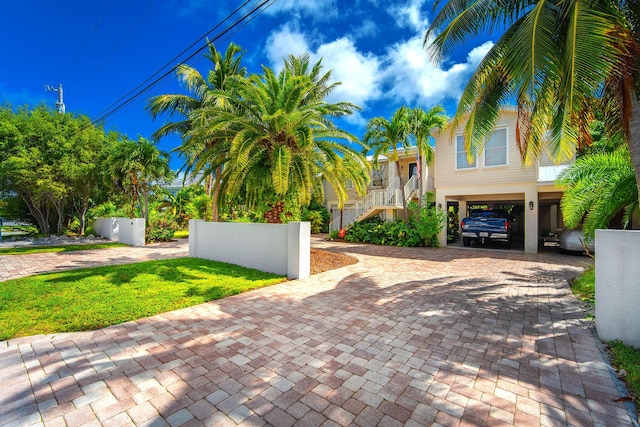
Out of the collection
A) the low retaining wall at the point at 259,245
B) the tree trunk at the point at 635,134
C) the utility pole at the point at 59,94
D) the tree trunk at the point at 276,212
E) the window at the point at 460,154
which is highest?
the utility pole at the point at 59,94

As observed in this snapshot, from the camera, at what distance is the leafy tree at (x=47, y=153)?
1227 cm

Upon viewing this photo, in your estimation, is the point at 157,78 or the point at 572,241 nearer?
the point at 157,78

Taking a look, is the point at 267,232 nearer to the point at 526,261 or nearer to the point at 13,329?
the point at 13,329

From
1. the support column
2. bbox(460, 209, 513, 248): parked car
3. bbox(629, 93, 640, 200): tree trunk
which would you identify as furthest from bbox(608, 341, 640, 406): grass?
the support column

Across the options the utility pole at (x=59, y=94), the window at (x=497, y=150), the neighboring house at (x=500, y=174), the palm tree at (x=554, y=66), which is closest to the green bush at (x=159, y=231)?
the utility pole at (x=59, y=94)

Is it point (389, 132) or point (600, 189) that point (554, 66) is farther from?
point (389, 132)

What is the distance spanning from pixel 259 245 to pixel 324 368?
5.22m

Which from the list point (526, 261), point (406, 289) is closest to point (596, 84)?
point (406, 289)

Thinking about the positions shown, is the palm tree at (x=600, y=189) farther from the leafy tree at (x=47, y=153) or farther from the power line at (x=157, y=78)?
the leafy tree at (x=47, y=153)

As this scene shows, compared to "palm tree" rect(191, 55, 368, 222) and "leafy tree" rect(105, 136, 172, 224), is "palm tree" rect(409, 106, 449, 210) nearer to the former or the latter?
"palm tree" rect(191, 55, 368, 222)

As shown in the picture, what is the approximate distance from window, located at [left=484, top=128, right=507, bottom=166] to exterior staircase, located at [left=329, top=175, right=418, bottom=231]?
14.7 ft

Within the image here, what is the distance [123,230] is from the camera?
1481 centimetres

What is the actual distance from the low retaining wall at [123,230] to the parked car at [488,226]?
1565 cm

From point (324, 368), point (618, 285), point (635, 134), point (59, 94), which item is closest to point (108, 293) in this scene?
point (324, 368)
